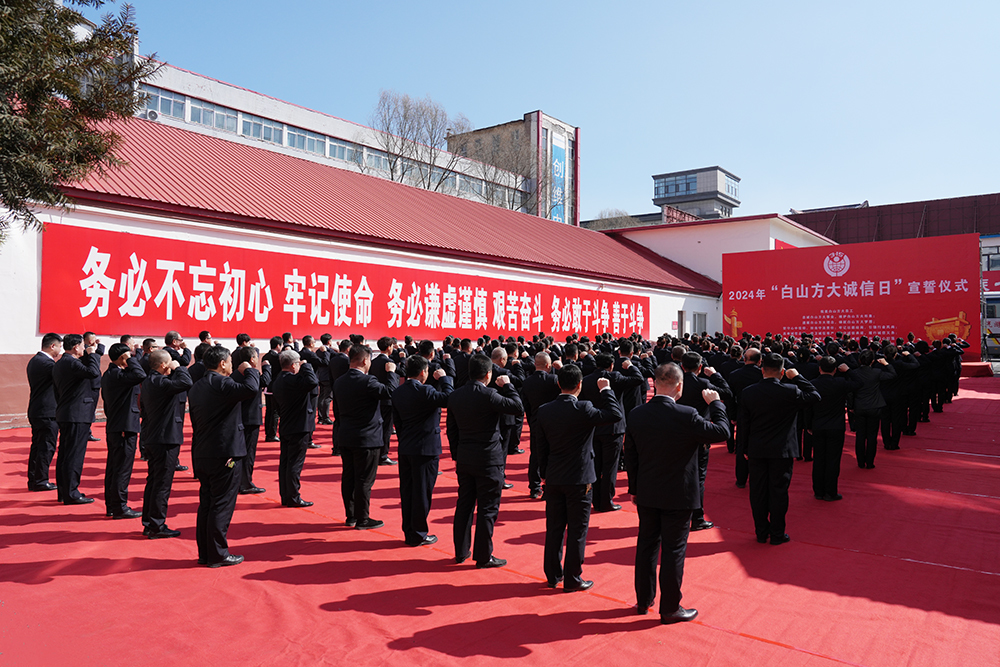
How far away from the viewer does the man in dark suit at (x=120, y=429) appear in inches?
239

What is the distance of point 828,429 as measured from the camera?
696 cm

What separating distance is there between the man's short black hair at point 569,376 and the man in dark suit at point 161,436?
3366 mm

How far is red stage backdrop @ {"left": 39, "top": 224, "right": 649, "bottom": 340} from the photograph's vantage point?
37.0ft

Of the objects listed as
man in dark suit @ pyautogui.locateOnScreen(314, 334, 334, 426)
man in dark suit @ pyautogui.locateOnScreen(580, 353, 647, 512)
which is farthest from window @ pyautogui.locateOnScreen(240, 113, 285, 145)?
man in dark suit @ pyautogui.locateOnScreen(580, 353, 647, 512)

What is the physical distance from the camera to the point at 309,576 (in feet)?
15.2

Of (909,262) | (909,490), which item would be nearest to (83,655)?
(909,490)

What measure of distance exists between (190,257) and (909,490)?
12.9 meters

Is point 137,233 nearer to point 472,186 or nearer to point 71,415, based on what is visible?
point 71,415

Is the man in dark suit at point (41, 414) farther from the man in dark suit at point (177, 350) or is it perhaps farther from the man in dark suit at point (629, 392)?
the man in dark suit at point (629, 392)

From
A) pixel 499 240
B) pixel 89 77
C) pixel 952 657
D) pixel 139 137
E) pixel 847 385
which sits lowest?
pixel 952 657

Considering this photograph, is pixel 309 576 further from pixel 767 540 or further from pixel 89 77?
pixel 89 77

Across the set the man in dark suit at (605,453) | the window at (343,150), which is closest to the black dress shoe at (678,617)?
the man in dark suit at (605,453)

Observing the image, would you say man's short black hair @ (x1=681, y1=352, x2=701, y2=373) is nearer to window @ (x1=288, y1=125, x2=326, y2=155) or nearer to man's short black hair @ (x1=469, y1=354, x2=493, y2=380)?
man's short black hair @ (x1=469, y1=354, x2=493, y2=380)

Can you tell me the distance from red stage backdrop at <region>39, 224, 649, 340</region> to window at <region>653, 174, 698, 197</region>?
5879 centimetres
